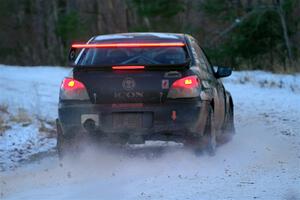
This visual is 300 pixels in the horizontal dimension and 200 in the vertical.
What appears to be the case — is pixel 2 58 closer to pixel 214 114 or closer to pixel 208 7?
pixel 208 7

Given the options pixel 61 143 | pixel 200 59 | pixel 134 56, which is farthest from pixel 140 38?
pixel 61 143

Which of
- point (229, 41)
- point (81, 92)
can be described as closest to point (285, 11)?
point (229, 41)

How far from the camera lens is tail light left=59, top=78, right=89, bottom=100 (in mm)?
8750

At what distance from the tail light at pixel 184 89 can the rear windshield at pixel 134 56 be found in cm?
48

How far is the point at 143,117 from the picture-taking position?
28.4 ft

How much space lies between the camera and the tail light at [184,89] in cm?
865

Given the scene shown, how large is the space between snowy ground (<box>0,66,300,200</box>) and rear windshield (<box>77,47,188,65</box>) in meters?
1.08

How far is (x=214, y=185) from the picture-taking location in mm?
7484

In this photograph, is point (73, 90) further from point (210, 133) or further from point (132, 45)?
point (210, 133)

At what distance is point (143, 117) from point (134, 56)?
37.3 inches

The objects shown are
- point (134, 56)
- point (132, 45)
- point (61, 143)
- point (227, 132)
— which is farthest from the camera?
point (227, 132)

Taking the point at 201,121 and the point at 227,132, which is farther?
the point at 227,132

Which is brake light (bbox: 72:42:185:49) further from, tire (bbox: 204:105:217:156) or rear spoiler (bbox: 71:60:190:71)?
tire (bbox: 204:105:217:156)

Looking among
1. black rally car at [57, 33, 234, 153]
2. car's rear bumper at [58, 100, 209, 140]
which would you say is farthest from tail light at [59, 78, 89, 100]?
car's rear bumper at [58, 100, 209, 140]
